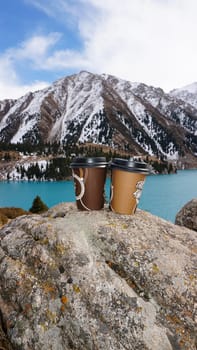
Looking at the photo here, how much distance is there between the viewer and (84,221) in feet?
15.9

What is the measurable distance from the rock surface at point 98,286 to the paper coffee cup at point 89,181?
41cm

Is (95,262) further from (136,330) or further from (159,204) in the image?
(159,204)

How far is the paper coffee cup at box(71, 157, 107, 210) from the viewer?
16.3ft

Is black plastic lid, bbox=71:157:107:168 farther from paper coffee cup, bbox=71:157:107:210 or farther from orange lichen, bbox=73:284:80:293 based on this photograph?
orange lichen, bbox=73:284:80:293

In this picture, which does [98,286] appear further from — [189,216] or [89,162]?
[189,216]

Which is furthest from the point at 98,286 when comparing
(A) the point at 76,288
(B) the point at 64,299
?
(B) the point at 64,299

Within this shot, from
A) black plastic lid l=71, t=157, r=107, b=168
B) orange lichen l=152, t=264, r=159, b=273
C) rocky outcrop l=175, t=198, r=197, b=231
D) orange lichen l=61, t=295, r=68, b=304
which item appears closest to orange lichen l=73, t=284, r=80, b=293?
orange lichen l=61, t=295, r=68, b=304

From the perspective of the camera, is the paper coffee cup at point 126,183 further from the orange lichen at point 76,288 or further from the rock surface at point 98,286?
the orange lichen at point 76,288

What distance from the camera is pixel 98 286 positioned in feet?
13.1

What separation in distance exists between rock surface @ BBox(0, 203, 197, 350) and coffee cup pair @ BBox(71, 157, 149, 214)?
1.20 feet

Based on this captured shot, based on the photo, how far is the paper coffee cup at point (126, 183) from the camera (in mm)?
4805

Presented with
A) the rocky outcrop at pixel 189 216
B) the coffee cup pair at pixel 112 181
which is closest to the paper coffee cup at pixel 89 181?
the coffee cup pair at pixel 112 181

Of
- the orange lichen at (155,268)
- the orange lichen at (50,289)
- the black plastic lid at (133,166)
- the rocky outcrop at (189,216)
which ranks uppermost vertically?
the black plastic lid at (133,166)

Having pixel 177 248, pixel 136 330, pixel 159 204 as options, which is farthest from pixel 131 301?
pixel 159 204
